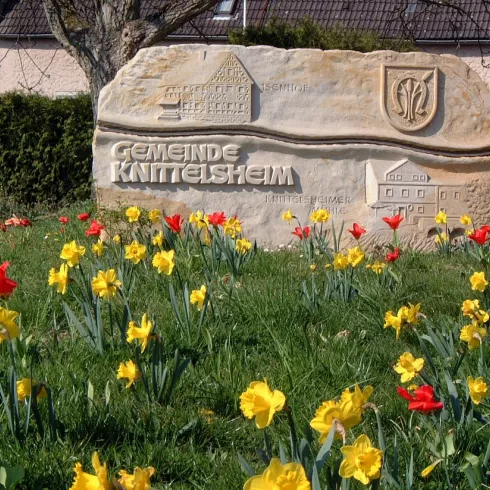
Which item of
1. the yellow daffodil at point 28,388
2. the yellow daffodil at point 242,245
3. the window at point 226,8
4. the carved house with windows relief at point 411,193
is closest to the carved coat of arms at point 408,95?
the carved house with windows relief at point 411,193

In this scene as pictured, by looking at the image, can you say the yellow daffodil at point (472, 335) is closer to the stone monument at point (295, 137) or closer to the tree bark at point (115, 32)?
the stone monument at point (295, 137)

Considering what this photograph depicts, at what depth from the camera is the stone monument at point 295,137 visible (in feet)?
22.4

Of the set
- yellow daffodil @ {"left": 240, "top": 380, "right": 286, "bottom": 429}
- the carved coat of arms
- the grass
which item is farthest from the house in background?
yellow daffodil @ {"left": 240, "top": 380, "right": 286, "bottom": 429}

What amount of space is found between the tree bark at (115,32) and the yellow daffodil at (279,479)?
764cm

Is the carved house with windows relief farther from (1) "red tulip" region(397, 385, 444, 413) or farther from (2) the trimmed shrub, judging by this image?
(1) "red tulip" region(397, 385, 444, 413)

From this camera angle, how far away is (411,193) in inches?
277

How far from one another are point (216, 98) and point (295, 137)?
732mm

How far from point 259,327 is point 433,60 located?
4.18 meters

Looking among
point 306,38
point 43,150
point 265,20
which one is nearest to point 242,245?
point 43,150

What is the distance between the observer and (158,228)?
22.0 ft

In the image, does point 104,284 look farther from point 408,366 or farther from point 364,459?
point 364,459

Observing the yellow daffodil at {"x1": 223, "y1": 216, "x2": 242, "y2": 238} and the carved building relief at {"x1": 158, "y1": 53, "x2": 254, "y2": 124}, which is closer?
the yellow daffodil at {"x1": 223, "y1": 216, "x2": 242, "y2": 238}

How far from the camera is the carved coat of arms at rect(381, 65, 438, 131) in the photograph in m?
7.05

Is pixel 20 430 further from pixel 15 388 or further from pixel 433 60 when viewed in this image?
pixel 433 60
